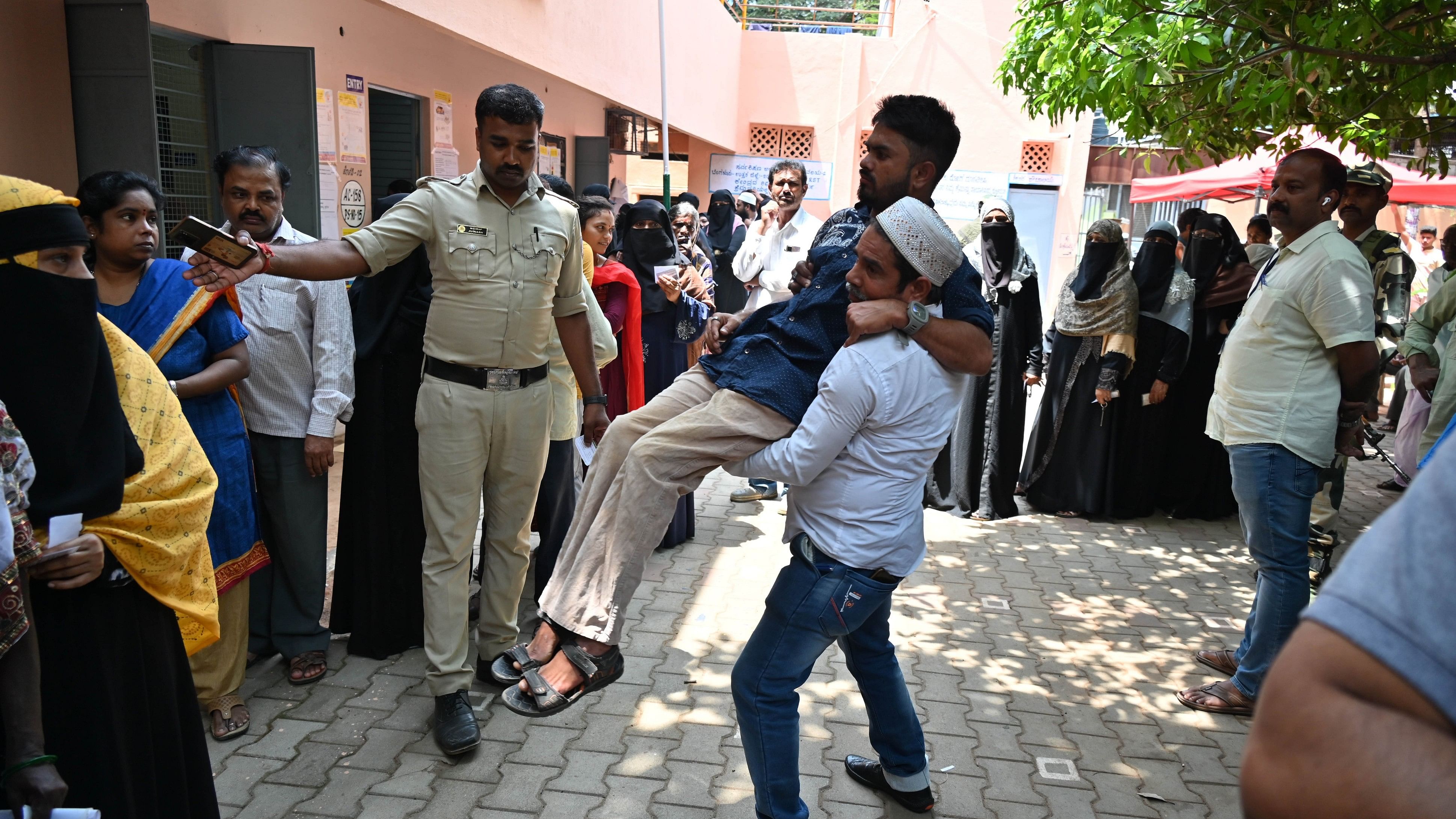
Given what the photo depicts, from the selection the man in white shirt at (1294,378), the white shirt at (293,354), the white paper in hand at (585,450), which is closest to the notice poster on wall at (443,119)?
the white paper in hand at (585,450)

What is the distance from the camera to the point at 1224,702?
387cm

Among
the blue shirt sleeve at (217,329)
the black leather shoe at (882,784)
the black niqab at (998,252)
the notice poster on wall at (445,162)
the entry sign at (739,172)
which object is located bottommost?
the black leather shoe at (882,784)

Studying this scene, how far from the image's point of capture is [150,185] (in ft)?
10.0

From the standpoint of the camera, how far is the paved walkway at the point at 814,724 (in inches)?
120

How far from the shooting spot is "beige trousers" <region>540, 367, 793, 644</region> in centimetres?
228

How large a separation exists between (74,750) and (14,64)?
12.2 feet

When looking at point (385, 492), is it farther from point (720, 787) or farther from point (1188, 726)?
point (1188, 726)

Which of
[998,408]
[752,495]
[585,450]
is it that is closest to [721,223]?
[752,495]

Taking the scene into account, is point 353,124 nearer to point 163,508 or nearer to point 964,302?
point 163,508

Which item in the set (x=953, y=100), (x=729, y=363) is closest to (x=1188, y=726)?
(x=729, y=363)

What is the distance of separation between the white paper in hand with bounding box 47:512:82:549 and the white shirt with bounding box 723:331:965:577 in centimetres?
144

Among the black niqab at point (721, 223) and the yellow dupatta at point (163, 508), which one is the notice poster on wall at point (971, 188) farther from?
the yellow dupatta at point (163, 508)

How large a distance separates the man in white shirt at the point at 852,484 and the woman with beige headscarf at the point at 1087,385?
14.0 ft

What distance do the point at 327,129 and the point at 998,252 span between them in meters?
4.75
